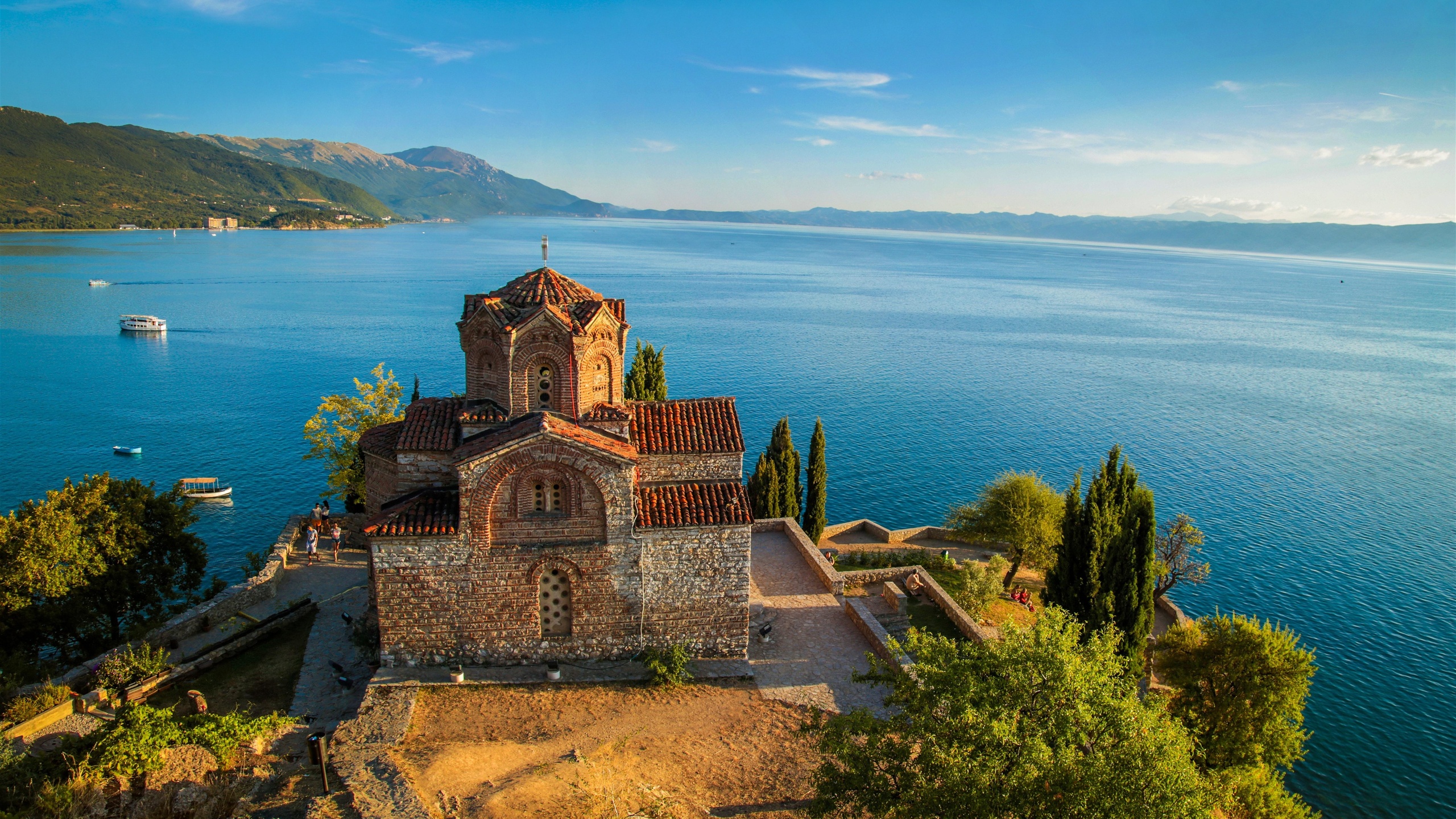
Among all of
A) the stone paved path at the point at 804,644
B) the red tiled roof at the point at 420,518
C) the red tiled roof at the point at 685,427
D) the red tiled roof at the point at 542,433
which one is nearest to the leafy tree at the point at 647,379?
the stone paved path at the point at 804,644

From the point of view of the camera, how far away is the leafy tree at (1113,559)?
Result: 2498 centimetres

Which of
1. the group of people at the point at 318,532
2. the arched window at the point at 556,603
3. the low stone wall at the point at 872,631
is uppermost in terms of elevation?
the arched window at the point at 556,603

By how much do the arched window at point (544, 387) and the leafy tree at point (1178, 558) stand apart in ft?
80.1

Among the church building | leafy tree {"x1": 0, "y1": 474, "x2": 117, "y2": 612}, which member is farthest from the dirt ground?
leafy tree {"x1": 0, "y1": 474, "x2": 117, "y2": 612}

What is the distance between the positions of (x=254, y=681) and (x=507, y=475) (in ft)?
28.9

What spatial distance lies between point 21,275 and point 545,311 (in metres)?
150

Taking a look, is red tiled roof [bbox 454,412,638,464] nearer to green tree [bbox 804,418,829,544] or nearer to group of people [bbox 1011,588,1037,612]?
green tree [bbox 804,418,829,544]

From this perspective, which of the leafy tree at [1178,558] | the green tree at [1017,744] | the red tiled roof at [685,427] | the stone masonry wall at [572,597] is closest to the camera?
the green tree at [1017,744]

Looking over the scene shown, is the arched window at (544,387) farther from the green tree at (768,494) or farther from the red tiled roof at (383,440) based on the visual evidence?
the green tree at (768,494)

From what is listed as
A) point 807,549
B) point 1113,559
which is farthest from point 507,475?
point 1113,559

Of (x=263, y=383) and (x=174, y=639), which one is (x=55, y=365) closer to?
(x=263, y=383)

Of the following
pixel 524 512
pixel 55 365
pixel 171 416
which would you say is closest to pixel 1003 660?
pixel 524 512

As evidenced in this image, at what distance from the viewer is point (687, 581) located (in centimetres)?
2036

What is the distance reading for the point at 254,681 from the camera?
65.8 ft
